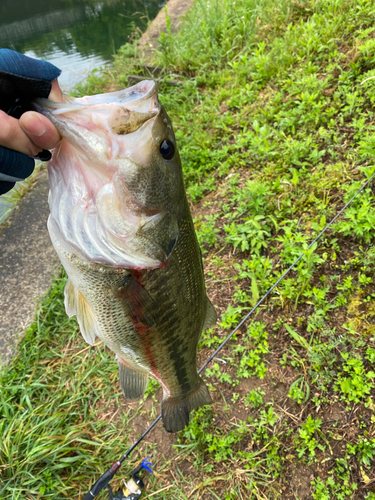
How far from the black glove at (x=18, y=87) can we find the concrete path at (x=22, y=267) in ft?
8.60

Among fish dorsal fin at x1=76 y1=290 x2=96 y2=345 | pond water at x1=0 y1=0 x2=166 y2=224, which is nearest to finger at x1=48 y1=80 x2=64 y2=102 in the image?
fish dorsal fin at x1=76 y1=290 x2=96 y2=345

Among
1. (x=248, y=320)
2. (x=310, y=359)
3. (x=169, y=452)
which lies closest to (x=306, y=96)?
(x=248, y=320)

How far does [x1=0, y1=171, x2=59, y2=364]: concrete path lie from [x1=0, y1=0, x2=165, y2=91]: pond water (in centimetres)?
421

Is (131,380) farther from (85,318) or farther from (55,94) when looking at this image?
(55,94)

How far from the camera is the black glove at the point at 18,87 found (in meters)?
1.04

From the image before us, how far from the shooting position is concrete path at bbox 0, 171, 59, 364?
10.8ft

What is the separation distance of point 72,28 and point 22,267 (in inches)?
562

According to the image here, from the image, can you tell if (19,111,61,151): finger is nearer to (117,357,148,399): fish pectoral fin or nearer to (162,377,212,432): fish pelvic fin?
(117,357,148,399): fish pectoral fin

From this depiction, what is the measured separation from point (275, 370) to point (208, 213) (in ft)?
6.09

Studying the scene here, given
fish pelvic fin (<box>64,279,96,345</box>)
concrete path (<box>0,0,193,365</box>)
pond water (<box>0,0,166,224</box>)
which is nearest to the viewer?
fish pelvic fin (<box>64,279,96,345</box>)

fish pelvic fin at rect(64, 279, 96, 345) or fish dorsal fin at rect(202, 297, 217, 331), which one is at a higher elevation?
fish pelvic fin at rect(64, 279, 96, 345)

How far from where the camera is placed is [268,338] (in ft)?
8.29

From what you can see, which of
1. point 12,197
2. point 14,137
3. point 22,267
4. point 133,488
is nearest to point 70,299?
point 14,137

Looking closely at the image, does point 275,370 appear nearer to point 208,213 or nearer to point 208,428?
point 208,428
